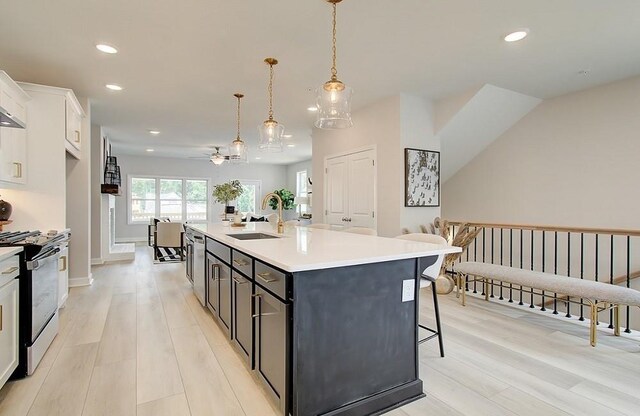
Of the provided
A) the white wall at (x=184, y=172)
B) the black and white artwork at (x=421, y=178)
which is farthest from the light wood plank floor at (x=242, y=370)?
the white wall at (x=184, y=172)

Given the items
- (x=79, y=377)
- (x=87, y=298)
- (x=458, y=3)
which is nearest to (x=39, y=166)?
(x=87, y=298)

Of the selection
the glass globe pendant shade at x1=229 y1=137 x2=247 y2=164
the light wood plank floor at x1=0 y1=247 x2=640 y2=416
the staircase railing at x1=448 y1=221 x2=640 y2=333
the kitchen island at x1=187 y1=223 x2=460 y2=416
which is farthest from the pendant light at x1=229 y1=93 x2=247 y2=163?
the staircase railing at x1=448 y1=221 x2=640 y2=333

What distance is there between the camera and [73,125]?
13.6ft

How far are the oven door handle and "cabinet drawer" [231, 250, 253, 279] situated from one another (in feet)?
4.24

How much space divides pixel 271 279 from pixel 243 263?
0.50 meters

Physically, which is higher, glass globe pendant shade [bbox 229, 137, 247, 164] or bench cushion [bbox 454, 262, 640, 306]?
glass globe pendant shade [bbox 229, 137, 247, 164]

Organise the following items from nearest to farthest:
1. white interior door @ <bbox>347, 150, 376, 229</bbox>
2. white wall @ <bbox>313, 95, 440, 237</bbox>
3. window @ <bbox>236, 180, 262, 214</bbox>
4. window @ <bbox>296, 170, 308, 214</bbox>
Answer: white wall @ <bbox>313, 95, 440, 237</bbox>
white interior door @ <bbox>347, 150, 376, 229</bbox>
window @ <bbox>296, 170, 308, 214</bbox>
window @ <bbox>236, 180, 262, 214</bbox>

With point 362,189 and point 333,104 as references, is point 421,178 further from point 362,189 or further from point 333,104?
point 333,104

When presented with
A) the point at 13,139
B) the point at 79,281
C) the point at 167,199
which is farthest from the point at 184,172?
the point at 13,139

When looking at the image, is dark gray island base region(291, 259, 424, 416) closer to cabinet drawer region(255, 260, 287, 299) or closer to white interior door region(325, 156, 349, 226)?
cabinet drawer region(255, 260, 287, 299)

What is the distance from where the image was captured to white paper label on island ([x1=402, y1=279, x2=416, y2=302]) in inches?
77.8

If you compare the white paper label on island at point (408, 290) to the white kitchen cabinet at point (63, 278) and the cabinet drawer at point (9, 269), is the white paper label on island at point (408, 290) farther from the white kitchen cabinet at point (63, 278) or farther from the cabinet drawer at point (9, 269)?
the white kitchen cabinet at point (63, 278)

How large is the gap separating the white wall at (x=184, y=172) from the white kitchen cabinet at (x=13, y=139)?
282 inches

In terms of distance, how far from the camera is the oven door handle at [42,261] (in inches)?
88.0
